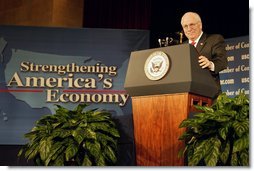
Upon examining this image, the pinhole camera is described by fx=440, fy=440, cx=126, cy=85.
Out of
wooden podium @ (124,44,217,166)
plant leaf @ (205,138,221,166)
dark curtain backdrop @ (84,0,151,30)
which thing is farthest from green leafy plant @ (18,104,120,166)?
dark curtain backdrop @ (84,0,151,30)

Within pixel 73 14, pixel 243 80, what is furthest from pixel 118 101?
pixel 73 14

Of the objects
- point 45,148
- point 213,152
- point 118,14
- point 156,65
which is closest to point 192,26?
point 156,65

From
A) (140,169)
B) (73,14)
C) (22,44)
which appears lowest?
(140,169)

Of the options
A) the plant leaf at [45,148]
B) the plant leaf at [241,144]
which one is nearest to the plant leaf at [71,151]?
the plant leaf at [45,148]

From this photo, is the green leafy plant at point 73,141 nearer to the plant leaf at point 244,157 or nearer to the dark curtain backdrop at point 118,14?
the plant leaf at point 244,157

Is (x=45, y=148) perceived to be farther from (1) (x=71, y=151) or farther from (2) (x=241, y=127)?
(2) (x=241, y=127)

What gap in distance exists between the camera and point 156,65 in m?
2.80

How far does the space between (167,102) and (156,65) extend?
257mm

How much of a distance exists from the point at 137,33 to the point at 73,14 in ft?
4.67

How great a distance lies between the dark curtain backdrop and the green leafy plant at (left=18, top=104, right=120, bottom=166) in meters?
2.30

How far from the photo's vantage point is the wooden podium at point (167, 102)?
8.75 ft

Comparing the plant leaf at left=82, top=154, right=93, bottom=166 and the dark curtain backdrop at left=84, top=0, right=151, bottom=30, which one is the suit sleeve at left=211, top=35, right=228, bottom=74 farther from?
the dark curtain backdrop at left=84, top=0, right=151, bottom=30

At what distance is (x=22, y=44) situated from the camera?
4.22 meters

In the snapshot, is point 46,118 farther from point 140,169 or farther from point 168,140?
point 140,169
